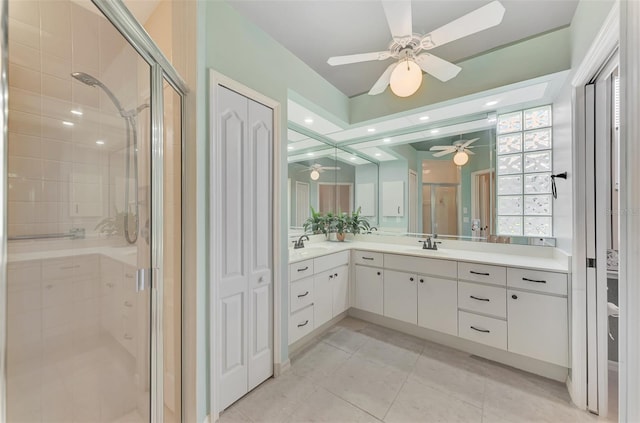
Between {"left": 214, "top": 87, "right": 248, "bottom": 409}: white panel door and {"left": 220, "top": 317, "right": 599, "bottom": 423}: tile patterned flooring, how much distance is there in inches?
9.5

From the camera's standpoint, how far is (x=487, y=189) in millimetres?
2619

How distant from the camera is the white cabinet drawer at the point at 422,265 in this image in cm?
231

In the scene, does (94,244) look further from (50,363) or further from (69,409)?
(69,409)

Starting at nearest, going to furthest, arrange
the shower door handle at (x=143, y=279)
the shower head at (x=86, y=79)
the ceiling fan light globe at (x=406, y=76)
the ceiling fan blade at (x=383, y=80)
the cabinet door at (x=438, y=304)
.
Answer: the shower head at (x=86, y=79) < the shower door handle at (x=143, y=279) < the ceiling fan light globe at (x=406, y=76) < the ceiling fan blade at (x=383, y=80) < the cabinet door at (x=438, y=304)

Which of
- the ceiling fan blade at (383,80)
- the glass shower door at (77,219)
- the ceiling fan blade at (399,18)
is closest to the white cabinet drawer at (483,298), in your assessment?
the ceiling fan blade at (383,80)

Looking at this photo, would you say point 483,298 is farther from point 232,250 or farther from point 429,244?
point 232,250

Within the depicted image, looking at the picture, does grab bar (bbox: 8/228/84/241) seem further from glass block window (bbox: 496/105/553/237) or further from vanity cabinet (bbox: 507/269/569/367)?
glass block window (bbox: 496/105/553/237)

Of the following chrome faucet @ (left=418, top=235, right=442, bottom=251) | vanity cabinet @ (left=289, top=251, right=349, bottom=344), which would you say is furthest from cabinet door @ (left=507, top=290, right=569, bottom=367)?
vanity cabinet @ (left=289, top=251, right=349, bottom=344)

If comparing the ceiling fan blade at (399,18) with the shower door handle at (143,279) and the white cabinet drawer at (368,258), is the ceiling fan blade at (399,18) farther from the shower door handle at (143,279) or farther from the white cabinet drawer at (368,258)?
the white cabinet drawer at (368,258)

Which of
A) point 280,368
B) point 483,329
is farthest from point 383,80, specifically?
point 280,368

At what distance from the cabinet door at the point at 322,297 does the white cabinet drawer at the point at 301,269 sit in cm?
14

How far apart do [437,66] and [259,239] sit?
1783 millimetres

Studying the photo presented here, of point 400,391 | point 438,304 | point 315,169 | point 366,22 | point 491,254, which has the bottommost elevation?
point 400,391

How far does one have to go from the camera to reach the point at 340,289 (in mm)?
2785
